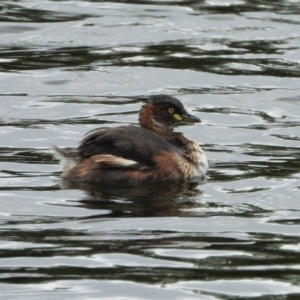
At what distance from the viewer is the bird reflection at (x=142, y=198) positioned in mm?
9398

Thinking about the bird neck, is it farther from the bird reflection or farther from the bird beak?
the bird reflection

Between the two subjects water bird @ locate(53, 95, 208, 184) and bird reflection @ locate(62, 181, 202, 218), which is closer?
bird reflection @ locate(62, 181, 202, 218)

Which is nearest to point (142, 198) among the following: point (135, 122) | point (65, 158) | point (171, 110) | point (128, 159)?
point (128, 159)

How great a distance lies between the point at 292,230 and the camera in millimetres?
8719

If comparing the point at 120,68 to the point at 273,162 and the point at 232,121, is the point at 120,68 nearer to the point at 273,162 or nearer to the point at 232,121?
the point at 232,121

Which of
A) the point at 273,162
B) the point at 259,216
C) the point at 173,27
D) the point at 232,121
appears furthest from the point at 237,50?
the point at 259,216

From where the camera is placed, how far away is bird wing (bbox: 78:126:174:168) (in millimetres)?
10414

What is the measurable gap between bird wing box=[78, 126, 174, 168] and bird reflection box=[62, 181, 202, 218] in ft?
0.70

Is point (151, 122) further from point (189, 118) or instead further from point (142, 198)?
point (142, 198)

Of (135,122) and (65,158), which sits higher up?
(65,158)

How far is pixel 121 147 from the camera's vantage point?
10406mm

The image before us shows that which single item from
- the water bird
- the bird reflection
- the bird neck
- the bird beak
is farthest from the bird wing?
the bird beak

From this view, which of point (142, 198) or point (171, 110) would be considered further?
point (171, 110)

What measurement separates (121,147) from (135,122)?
113 inches
